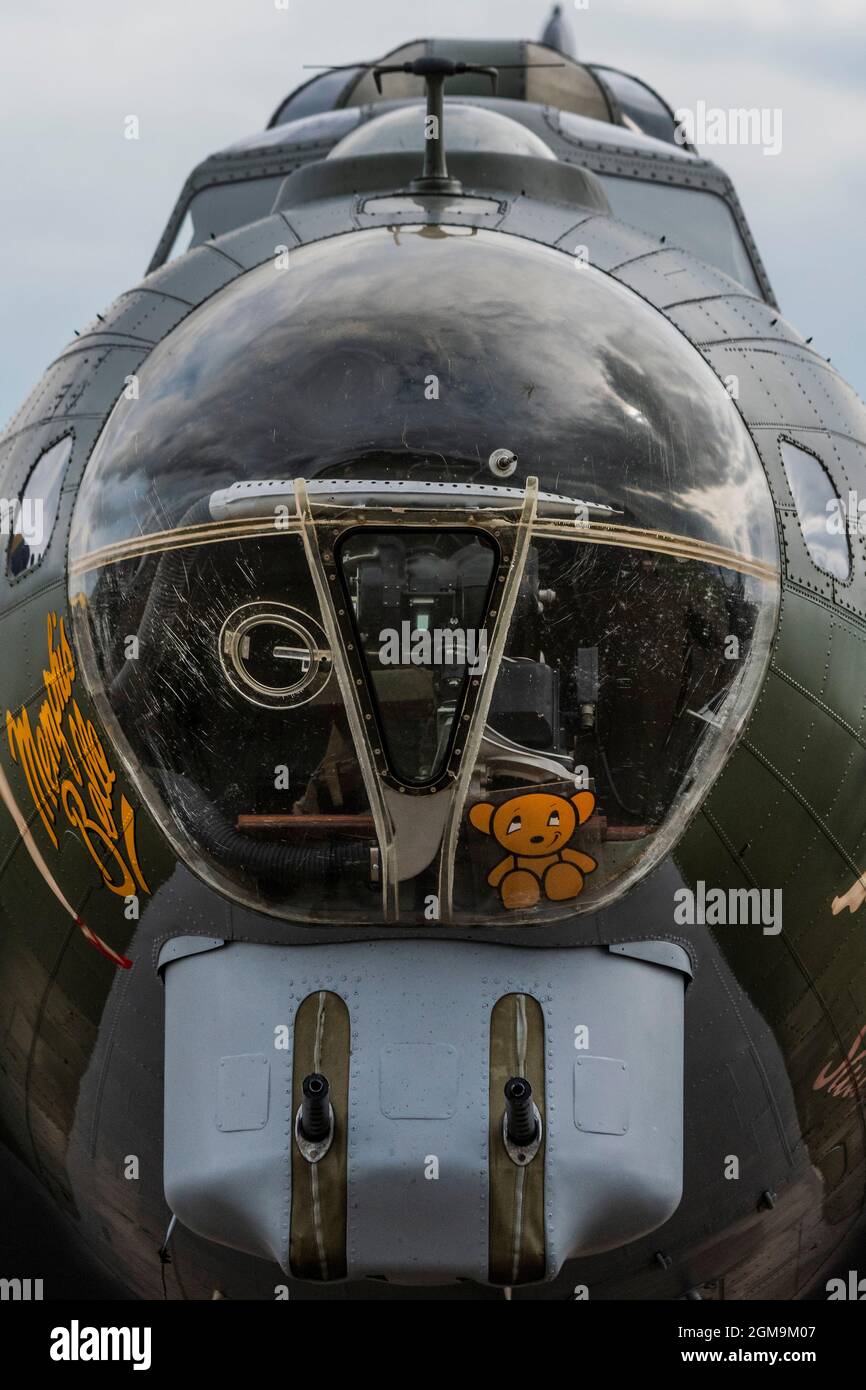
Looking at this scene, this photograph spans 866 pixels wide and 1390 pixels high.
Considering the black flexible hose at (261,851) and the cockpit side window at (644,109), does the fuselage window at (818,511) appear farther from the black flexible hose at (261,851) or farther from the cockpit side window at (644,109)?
the cockpit side window at (644,109)

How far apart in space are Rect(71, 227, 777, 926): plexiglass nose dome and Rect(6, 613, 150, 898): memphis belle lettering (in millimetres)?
180

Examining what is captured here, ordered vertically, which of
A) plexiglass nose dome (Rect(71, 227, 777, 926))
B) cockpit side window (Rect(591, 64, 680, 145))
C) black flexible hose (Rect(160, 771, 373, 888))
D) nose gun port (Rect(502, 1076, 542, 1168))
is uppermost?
cockpit side window (Rect(591, 64, 680, 145))

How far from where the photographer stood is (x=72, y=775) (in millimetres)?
5324

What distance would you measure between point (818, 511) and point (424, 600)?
1625 mm

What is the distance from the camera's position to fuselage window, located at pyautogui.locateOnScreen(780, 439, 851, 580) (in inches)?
223

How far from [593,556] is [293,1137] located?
5.22 feet

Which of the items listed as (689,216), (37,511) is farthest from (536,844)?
(689,216)

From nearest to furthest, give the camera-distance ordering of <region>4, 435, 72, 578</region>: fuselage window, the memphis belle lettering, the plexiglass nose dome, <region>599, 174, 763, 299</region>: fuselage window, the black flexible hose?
1. the plexiglass nose dome
2. the black flexible hose
3. the memphis belle lettering
4. <region>4, 435, 72, 578</region>: fuselage window
5. <region>599, 174, 763, 299</region>: fuselage window

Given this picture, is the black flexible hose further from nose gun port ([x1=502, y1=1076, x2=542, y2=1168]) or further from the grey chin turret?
nose gun port ([x1=502, y1=1076, x2=542, y2=1168])

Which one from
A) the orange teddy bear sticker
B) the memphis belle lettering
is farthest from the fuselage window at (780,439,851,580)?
the memphis belle lettering

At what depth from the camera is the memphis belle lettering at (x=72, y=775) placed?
523 centimetres

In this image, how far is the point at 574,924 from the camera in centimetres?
498

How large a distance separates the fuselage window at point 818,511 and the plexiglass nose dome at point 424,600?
1.49ft
